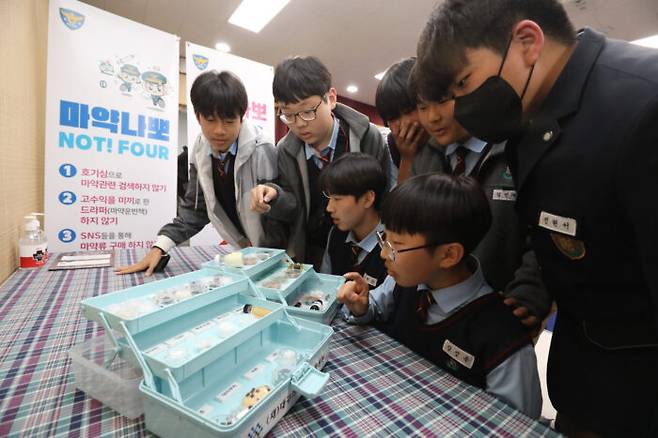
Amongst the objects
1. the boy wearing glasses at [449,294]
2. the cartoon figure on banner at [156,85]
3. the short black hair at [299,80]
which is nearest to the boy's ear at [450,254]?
the boy wearing glasses at [449,294]

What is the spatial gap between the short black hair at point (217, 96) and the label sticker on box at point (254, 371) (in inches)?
44.5

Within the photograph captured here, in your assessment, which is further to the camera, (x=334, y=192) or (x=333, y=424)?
(x=334, y=192)

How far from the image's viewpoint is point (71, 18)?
2262mm

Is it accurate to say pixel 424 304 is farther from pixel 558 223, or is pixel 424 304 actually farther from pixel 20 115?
pixel 20 115

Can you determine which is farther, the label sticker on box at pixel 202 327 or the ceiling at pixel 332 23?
the ceiling at pixel 332 23

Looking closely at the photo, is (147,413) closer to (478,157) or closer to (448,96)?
(448,96)

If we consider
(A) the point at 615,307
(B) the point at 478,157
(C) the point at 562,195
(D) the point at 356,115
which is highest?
(D) the point at 356,115

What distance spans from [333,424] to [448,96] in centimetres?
74

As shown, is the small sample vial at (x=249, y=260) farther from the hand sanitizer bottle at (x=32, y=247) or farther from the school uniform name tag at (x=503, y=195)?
the hand sanitizer bottle at (x=32, y=247)

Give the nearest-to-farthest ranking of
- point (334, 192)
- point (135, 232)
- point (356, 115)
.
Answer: point (334, 192) < point (356, 115) < point (135, 232)

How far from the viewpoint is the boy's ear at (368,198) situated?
1.26 metres

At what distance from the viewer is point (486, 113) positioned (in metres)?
0.71

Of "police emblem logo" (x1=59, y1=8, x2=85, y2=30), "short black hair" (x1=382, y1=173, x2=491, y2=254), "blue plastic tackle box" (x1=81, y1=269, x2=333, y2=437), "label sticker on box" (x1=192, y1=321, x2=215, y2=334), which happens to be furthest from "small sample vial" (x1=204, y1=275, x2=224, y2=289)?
"police emblem logo" (x1=59, y1=8, x2=85, y2=30)

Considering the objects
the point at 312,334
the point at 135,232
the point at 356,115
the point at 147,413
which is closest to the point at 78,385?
the point at 147,413
